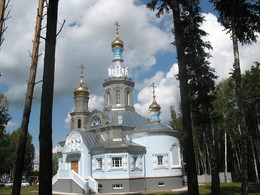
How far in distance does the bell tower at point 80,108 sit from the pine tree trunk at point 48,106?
25.5m

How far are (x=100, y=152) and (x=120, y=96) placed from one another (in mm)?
8340

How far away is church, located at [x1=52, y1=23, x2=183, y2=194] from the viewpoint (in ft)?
71.4

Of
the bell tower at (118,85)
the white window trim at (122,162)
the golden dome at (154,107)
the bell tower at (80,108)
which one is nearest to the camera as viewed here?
the white window trim at (122,162)

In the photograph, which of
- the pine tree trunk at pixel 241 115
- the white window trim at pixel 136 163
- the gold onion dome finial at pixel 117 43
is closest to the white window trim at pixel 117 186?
the white window trim at pixel 136 163

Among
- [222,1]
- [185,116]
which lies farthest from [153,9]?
[185,116]

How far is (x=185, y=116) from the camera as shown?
362 inches

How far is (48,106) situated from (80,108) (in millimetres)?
26103

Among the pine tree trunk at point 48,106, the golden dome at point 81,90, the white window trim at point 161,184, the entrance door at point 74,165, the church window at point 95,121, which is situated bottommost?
the white window trim at point 161,184

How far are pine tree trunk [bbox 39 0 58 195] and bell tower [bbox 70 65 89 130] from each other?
83.7ft

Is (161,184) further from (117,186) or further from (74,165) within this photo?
(74,165)

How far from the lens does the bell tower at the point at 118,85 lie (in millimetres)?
29422

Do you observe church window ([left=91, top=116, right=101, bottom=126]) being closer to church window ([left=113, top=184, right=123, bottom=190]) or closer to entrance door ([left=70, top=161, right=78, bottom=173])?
entrance door ([left=70, top=161, right=78, bottom=173])

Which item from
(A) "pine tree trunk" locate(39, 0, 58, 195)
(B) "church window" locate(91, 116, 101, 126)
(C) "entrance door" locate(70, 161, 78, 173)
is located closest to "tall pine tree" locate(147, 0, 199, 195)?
(A) "pine tree trunk" locate(39, 0, 58, 195)

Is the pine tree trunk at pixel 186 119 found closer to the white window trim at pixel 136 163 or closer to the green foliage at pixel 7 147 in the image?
the white window trim at pixel 136 163
